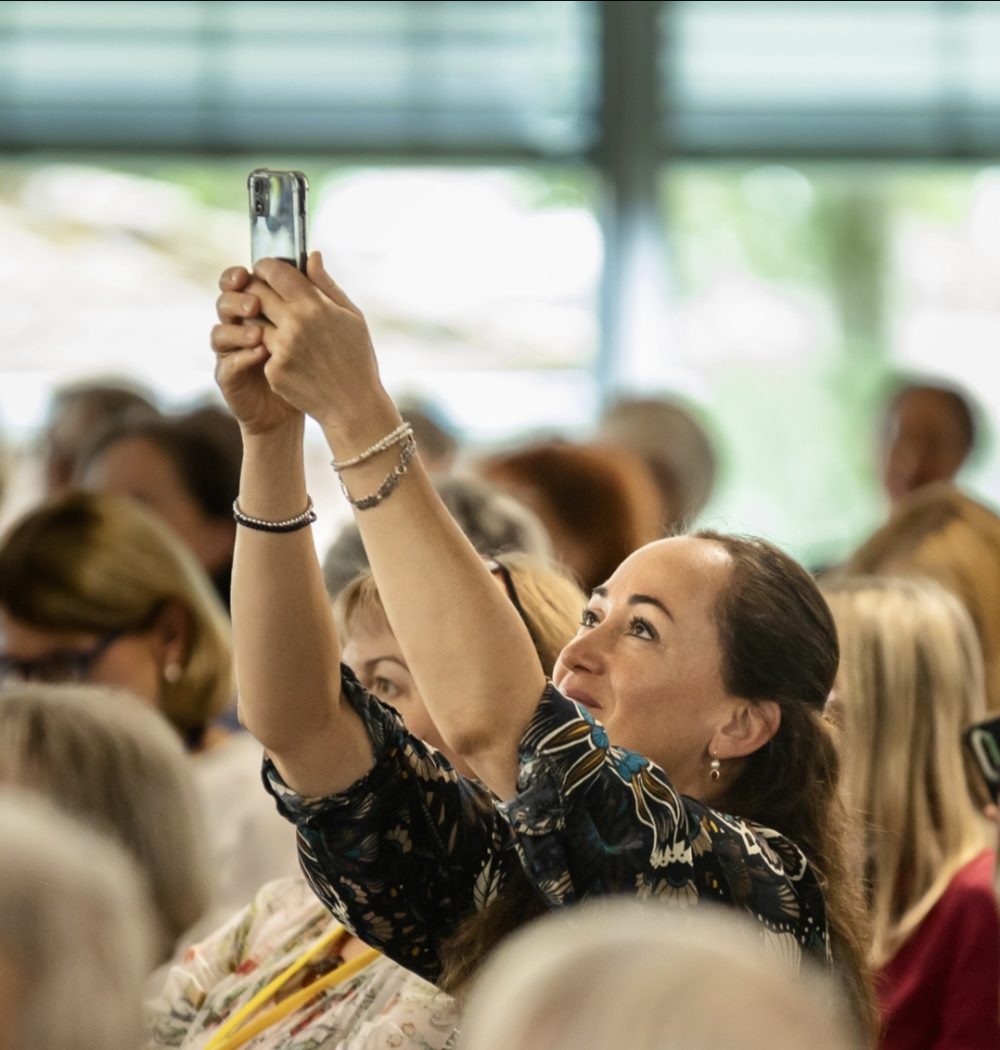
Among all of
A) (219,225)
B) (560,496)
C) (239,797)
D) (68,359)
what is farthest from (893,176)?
(239,797)

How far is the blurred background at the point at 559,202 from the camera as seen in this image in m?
7.53

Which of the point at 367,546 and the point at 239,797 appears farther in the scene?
the point at 239,797

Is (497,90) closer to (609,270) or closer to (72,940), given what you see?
(609,270)

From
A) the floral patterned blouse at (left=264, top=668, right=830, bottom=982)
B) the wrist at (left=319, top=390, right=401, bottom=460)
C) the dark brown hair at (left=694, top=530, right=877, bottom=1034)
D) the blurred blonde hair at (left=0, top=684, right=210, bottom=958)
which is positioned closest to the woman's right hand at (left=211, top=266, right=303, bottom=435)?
the wrist at (left=319, top=390, right=401, bottom=460)

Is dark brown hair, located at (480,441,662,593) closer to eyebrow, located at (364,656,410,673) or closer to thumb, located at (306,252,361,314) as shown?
eyebrow, located at (364,656,410,673)

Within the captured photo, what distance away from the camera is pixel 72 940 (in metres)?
1.42

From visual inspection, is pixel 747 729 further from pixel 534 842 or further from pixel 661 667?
pixel 534 842

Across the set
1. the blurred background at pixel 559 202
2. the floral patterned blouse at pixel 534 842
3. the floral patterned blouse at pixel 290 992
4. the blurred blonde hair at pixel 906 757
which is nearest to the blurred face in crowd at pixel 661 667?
the floral patterned blouse at pixel 534 842

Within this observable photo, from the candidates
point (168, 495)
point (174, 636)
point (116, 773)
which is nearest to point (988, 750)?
point (116, 773)

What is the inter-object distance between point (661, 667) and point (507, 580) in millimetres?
448

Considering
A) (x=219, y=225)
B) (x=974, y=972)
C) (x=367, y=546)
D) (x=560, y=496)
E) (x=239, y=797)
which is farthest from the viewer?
(x=219, y=225)

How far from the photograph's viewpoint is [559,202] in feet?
25.2

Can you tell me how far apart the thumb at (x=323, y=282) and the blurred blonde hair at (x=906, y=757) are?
1.38 m

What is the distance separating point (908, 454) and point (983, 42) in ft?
8.47
